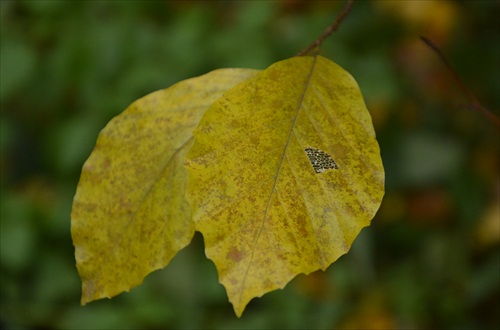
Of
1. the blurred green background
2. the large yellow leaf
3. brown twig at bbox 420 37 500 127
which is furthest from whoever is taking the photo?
the blurred green background

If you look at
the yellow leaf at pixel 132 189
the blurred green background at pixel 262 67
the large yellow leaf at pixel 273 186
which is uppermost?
the large yellow leaf at pixel 273 186

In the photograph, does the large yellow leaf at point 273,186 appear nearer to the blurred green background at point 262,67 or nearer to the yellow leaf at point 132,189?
the yellow leaf at point 132,189

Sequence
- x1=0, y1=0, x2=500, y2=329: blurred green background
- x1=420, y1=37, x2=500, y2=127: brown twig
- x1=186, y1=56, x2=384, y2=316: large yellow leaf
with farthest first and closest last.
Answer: x1=0, y1=0, x2=500, y2=329: blurred green background, x1=420, y1=37, x2=500, y2=127: brown twig, x1=186, y1=56, x2=384, y2=316: large yellow leaf

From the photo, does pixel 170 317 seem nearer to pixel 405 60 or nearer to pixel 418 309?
pixel 418 309

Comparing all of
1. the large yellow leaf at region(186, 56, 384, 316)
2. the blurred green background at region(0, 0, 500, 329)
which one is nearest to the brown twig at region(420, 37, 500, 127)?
the large yellow leaf at region(186, 56, 384, 316)

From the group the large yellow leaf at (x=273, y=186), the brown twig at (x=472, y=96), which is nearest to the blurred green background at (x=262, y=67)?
the brown twig at (x=472, y=96)

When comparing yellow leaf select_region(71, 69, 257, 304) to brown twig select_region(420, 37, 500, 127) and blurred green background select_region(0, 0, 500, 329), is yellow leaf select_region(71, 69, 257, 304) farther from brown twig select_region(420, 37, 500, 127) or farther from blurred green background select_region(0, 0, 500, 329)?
blurred green background select_region(0, 0, 500, 329)

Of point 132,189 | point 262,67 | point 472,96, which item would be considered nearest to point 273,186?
point 132,189
